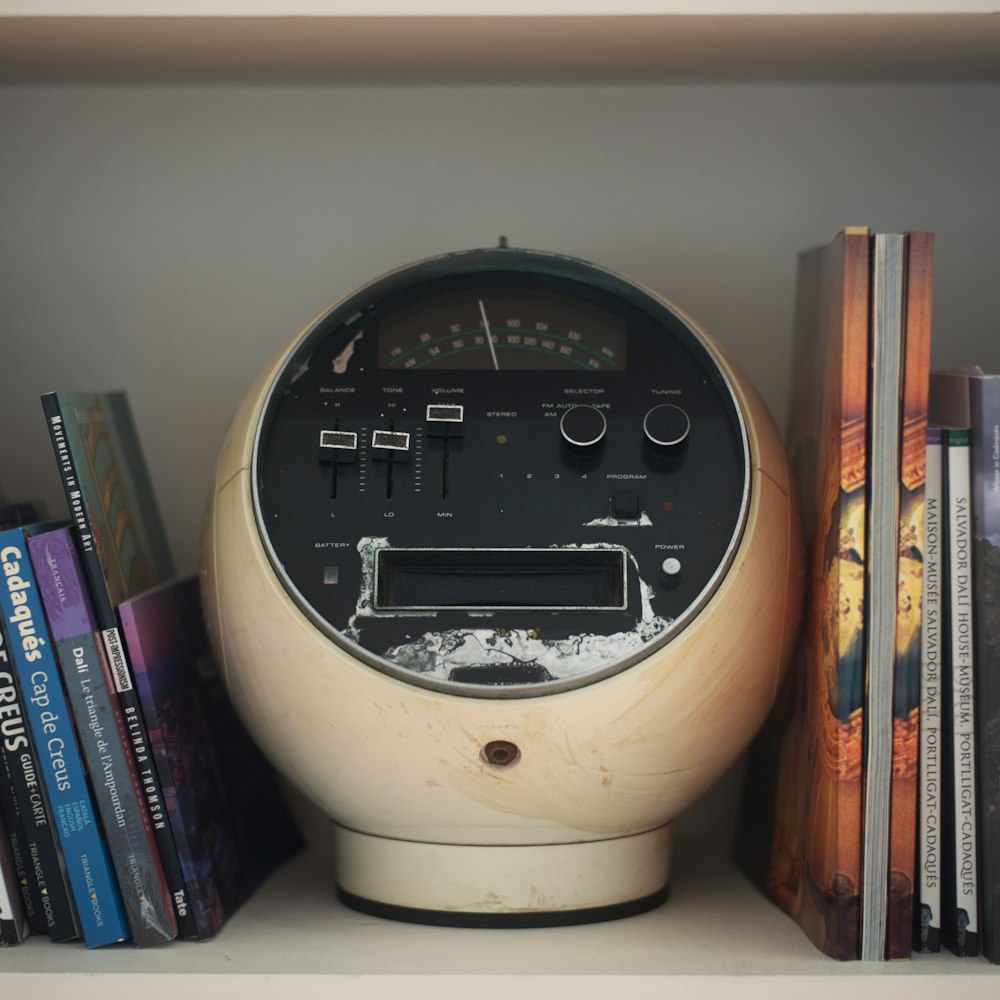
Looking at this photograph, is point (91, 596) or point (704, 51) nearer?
point (91, 596)

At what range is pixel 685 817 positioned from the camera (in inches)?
48.5

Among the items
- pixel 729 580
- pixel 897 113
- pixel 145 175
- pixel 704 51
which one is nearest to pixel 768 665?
pixel 729 580

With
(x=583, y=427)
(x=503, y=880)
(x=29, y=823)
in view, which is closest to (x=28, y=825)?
(x=29, y=823)

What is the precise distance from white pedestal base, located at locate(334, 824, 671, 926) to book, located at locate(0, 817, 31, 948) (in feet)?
0.80

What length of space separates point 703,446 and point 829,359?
0.11 meters

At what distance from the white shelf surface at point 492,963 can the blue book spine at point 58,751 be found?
0.10 ft

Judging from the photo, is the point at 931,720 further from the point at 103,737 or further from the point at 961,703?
the point at 103,737

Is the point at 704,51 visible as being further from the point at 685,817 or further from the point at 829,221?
the point at 685,817

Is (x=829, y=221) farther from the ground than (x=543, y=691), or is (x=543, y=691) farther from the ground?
(x=829, y=221)

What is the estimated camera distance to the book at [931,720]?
2.77 feet

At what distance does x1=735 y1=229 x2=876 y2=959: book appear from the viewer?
829 mm

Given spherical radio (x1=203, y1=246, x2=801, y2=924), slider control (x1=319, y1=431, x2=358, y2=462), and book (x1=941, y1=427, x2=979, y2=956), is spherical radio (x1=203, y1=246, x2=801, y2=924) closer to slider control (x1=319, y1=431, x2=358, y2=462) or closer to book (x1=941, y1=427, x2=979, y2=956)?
slider control (x1=319, y1=431, x2=358, y2=462)

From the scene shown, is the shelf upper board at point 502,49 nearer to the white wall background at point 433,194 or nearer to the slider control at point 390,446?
the white wall background at point 433,194

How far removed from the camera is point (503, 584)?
880 mm
